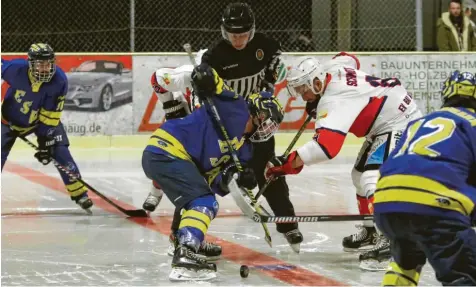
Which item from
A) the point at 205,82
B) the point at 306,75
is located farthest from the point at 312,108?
the point at 205,82

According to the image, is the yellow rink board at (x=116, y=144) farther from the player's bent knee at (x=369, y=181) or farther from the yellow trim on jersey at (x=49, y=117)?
the player's bent knee at (x=369, y=181)

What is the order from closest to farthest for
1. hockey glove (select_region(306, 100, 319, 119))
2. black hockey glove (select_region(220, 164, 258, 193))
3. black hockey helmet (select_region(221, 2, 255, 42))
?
1. black hockey glove (select_region(220, 164, 258, 193))
2. hockey glove (select_region(306, 100, 319, 119))
3. black hockey helmet (select_region(221, 2, 255, 42))

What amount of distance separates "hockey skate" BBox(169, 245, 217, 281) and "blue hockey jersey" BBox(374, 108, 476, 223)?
124 centimetres

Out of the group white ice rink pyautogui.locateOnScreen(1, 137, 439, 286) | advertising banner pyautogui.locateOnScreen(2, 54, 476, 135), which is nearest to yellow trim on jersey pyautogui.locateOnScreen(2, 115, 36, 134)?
white ice rink pyautogui.locateOnScreen(1, 137, 439, 286)

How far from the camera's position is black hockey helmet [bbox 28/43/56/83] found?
5914 millimetres

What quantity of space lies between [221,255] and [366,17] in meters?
5.40

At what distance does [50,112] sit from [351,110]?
2.45 m

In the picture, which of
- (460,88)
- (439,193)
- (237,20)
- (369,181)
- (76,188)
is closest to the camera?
(439,193)

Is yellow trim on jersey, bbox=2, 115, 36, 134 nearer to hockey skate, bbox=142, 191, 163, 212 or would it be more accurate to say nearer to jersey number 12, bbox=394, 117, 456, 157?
hockey skate, bbox=142, 191, 163, 212

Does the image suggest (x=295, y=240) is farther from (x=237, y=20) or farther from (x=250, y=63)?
(x=237, y=20)

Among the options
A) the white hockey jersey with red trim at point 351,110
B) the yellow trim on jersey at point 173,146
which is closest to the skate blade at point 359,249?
the white hockey jersey with red trim at point 351,110

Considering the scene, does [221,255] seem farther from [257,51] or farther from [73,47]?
[73,47]

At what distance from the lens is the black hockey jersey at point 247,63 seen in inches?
208

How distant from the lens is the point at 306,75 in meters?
4.43
